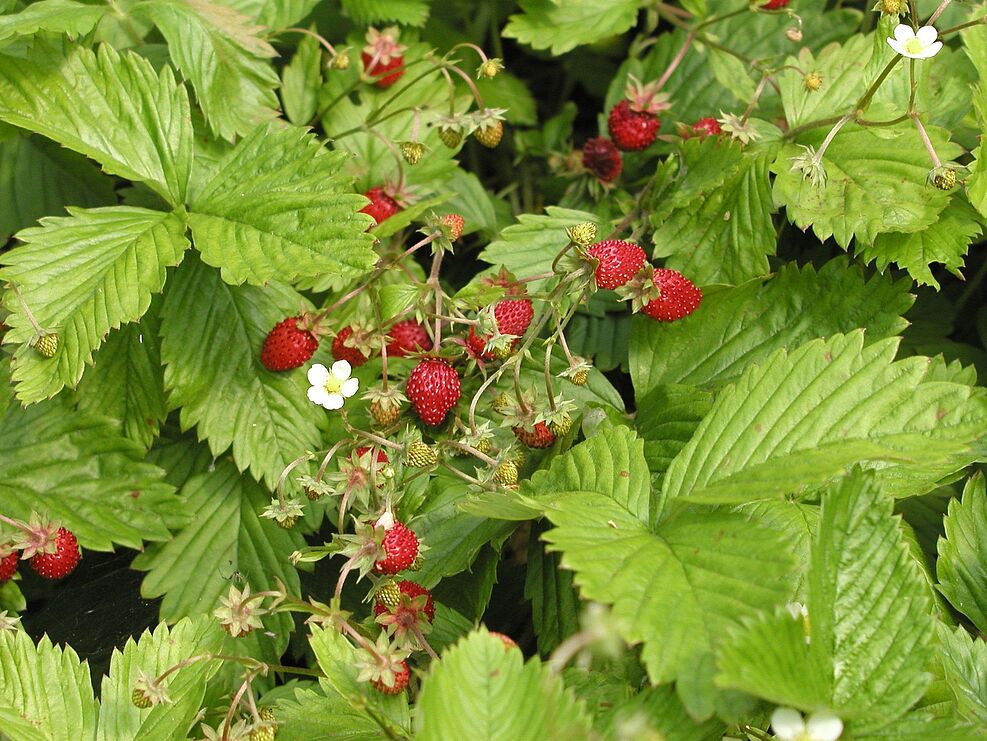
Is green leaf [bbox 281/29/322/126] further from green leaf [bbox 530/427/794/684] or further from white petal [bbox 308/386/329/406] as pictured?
green leaf [bbox 530/427/794/684]

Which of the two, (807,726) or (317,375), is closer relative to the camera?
(807,726)

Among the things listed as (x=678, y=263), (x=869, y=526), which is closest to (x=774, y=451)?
(x=869, y=526)

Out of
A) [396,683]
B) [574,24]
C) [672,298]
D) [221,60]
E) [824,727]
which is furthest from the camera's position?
[574,24]

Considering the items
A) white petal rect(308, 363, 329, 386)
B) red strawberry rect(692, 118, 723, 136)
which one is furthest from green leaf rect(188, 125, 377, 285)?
red strawberry rect(692, 118, 723, 136)

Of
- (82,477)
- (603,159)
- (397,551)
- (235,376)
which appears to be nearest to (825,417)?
(397,551)

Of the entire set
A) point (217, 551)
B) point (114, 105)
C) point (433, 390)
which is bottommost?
point (217, 551)

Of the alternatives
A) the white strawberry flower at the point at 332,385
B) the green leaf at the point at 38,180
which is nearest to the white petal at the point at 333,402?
the white strawberry flower at the point at 332,385

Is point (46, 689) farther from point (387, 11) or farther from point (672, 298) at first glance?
point (387, 11)

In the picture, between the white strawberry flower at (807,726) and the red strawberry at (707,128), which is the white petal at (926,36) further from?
the white strawberry flower at (807,726)
